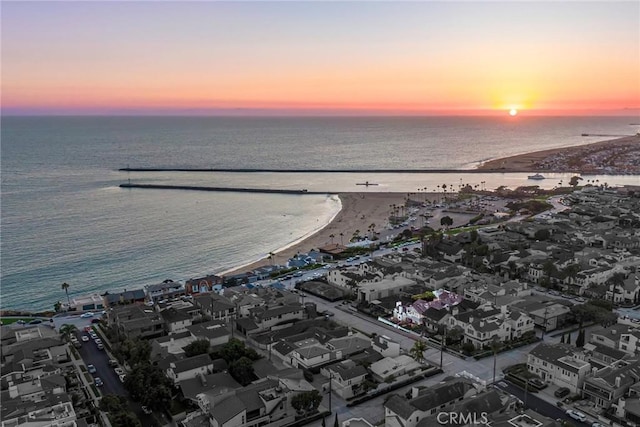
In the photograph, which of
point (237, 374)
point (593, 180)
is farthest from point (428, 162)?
point (237, 374)

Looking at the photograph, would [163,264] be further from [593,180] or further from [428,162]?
[428,162]

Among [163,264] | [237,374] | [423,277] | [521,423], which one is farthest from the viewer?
[163,264]

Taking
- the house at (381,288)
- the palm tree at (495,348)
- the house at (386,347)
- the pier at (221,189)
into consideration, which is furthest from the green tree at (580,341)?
the pier at (221,189)

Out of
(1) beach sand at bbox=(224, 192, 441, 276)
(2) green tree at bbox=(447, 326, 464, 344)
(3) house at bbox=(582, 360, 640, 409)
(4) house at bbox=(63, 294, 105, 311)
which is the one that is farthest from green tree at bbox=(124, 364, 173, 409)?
(1) beach sand at bbox=(224, 192, 441, 276)

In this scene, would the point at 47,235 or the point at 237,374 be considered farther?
the point at 47,235

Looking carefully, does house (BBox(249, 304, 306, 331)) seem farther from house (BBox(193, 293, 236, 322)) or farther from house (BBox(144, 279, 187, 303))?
house (BBox(144, 279, 187, 303))
